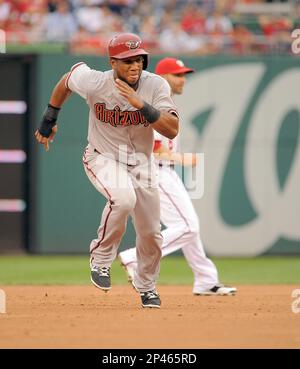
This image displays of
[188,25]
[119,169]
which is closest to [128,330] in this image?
[119,169]

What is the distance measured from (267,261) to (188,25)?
4.25m

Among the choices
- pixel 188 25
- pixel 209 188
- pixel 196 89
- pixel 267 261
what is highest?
pixel 188 25

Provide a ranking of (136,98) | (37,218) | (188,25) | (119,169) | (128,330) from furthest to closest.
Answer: (188,25), (37,218), (119,169), (136,98), (128,330)

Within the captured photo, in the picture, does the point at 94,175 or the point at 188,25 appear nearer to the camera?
the point at 94,175

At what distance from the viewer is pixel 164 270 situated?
1419cm

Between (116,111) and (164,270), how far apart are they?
20.3 ft

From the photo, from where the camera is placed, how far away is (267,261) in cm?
1554

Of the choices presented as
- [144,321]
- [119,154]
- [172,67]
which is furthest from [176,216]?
[144,321]

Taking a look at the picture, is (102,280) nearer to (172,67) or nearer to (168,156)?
(168,156)

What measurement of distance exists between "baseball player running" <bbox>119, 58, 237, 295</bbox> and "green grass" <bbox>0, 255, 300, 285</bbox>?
2.14m

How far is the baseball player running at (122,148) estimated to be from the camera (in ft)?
26.7

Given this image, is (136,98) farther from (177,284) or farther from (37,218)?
(37,218)

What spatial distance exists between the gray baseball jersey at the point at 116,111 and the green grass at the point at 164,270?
394 centimetres

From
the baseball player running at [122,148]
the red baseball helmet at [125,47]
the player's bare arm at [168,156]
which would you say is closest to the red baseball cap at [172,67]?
the player's bare arm at [168,156]
